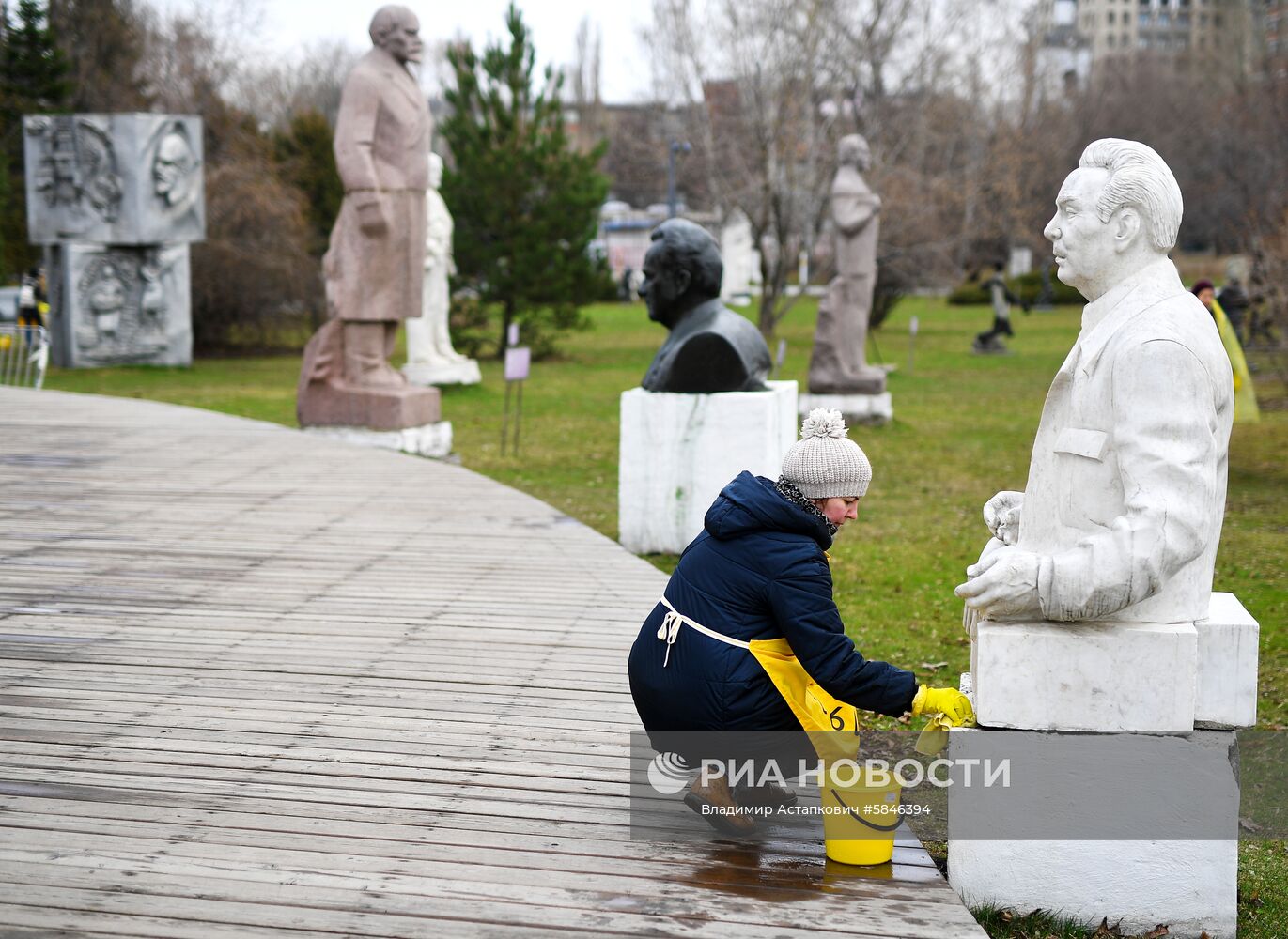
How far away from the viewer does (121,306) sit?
2333 centimetres

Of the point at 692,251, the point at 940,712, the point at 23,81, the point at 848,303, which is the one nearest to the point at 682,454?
the point at 692,251

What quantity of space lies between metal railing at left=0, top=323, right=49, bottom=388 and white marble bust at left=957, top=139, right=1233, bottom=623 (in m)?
16.4

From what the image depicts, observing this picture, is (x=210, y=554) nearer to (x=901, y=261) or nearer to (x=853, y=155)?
(x=853, y=155)

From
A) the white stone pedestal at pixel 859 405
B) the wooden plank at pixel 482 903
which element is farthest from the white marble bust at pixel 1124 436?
the white stone pedestal at pixel 859 405

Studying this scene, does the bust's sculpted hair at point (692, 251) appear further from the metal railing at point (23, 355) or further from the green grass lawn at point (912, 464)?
the metal railing at point (23, 355)

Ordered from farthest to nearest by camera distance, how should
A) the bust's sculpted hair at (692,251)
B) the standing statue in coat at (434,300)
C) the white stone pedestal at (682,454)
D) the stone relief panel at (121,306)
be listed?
1. the stone relief panel at (121,306)
2. the standing statue in coat at (434,300)
3. the white stone pedestal at (682,454)
4. the bust's sculpted hair at (692,251)

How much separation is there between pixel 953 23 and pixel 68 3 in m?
19.0

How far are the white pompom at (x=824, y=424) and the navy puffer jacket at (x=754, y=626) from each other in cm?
19

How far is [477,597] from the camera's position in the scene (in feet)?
22.0

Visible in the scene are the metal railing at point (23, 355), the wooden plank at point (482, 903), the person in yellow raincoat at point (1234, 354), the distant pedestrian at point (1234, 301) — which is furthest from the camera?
the distant pedestrian at point (1234, 301)

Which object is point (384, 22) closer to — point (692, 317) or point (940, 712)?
point (692, 317)

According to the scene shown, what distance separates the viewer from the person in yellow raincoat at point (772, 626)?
3682 mm

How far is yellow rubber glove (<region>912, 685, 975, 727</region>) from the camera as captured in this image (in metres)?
3.72

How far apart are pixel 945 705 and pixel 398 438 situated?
973 cm
